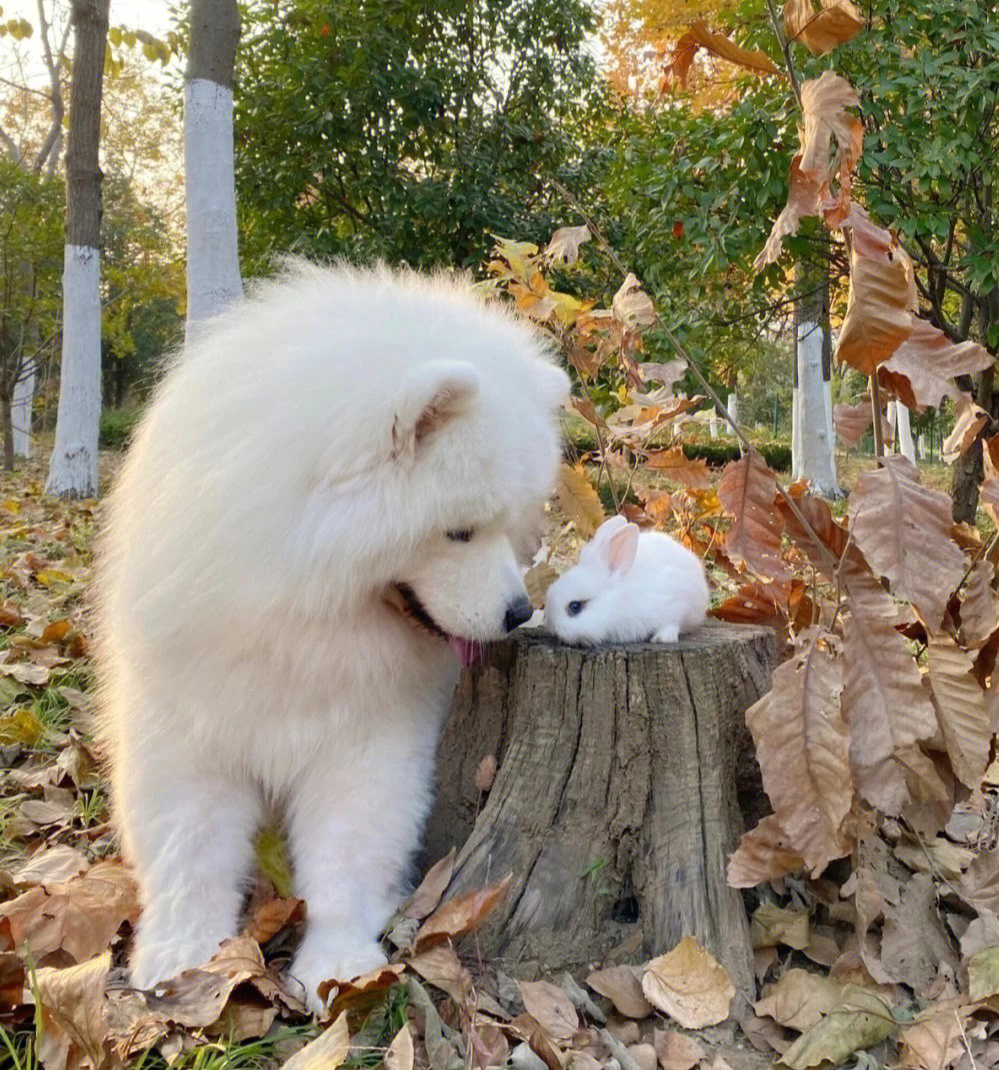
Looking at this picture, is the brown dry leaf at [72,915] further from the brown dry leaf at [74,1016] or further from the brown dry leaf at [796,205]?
the brown dry leaf at [796,205]

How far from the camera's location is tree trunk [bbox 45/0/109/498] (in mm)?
8547

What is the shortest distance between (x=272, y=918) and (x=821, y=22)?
2088 millimetres

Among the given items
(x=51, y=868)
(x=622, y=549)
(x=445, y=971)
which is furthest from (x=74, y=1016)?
(x=622, y=549)

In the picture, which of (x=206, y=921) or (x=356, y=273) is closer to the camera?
(x=206, y=921)

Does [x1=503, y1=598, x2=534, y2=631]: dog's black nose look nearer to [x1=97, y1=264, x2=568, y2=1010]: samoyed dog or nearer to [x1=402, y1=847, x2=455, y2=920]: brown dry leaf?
[x1=97, y1=264, x2=568, y2=1010]: samoyed dog

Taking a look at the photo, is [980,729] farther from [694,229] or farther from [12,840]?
[694,229]

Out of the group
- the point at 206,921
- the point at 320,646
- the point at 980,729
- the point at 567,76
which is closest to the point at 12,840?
the point at 206,921

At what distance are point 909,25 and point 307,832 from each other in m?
6.03

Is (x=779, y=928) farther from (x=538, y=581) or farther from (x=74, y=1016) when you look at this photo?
(x=74, y=1016)

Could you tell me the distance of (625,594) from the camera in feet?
7.44

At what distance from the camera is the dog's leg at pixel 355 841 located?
1894 millimetres

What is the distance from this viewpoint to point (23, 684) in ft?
11.1

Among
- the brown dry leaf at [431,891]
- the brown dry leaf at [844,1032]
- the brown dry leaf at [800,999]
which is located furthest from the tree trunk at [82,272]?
the brown dry leaf at [844,1032]

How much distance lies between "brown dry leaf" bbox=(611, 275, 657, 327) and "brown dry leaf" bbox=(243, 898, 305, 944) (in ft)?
5.69
